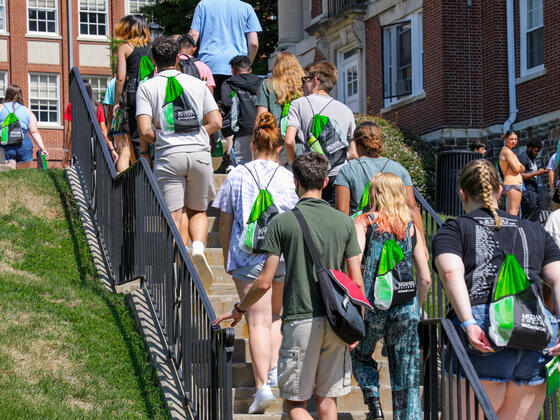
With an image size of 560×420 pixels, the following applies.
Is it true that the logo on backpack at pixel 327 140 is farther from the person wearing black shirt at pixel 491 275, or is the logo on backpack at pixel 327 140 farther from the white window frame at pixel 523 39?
the white window frame at pixel 523 39

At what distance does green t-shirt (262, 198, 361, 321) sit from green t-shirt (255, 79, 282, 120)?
3.32 metres

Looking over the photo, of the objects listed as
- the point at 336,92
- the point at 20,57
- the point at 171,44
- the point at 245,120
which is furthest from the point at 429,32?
the point at 20,57

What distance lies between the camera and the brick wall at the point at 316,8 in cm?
2866

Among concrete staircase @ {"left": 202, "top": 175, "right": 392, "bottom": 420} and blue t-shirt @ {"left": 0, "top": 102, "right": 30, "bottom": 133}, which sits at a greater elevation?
blue t-shirt @ {"left": 0, "top": 102, "right": 30, "bottom": 133}

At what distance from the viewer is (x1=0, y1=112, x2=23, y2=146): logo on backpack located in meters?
13.6

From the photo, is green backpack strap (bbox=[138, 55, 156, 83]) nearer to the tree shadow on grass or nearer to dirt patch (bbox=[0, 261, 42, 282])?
the tree shadow on grass

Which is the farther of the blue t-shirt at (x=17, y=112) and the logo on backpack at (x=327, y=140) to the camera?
the blue t-shirt at (x=17, y=112)

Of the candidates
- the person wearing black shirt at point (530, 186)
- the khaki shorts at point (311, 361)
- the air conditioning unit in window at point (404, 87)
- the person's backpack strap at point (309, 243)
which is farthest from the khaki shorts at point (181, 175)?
the air conditioning unit in window at point (404, 87)

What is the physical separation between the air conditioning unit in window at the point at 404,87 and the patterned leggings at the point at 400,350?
17.4 metres

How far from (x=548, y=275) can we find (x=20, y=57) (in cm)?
4065

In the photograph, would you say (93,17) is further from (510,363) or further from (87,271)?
(510,363)

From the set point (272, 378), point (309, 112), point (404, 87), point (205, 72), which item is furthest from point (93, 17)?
point (272, 378)

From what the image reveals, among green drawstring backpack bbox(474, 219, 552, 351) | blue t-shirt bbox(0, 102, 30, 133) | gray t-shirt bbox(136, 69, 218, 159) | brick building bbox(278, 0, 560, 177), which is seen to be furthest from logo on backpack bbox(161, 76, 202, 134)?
brick building bbox(278, 0, 560, 177)

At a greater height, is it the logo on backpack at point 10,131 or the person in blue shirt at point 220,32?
the person in blue shirt at point 220,32
